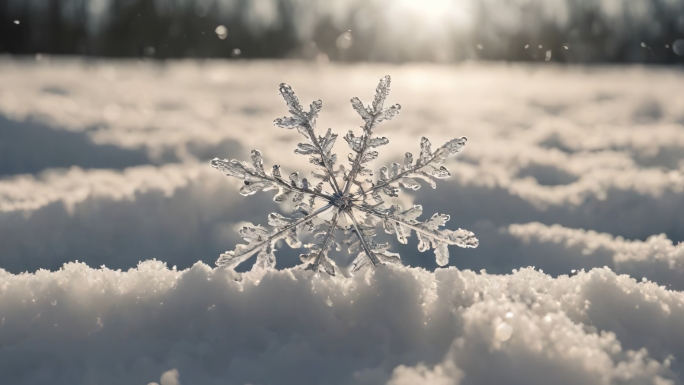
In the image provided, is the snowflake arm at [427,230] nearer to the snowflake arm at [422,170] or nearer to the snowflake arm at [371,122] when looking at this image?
the snowflake arm at [422,170]

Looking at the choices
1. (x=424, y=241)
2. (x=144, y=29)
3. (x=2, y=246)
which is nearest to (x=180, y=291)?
→ (x=424, y=241)

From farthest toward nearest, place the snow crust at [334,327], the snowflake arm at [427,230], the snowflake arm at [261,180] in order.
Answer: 1. the snowflake arm at [427,230]
2. the snowflake arm at [261,180]
3. the snow crust at [334,327]

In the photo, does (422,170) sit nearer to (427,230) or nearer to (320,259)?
(427,230)

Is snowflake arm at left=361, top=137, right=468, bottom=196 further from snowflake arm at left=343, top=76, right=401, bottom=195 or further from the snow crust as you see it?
the snow crust

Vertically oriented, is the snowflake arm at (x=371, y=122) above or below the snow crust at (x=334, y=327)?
above

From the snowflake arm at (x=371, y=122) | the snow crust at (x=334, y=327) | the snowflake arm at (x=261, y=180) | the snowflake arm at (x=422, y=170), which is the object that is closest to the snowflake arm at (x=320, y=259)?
the snow crust at (x=334, y=327)

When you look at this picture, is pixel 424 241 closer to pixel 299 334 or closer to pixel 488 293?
pixel 488 293

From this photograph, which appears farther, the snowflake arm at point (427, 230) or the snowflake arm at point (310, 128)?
the snowflake arm at point (427, 230)

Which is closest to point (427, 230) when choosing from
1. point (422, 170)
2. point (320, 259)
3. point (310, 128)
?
point (422, 170)
